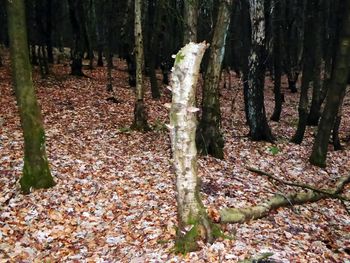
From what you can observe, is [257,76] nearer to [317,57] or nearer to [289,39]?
[317,57]

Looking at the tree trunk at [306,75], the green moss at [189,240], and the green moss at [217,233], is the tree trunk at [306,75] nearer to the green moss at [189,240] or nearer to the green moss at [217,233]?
the green moss at [217,233]

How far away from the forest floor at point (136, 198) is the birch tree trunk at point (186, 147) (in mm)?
312

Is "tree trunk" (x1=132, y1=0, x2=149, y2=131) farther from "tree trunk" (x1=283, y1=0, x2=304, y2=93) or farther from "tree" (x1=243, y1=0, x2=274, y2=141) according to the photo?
"tree trunk" (x1=283, y1=0, x2=304, y2=93)

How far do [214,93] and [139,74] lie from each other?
320cm

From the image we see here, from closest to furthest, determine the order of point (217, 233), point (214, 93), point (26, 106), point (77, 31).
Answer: point (217, 233) → point (26, 106) → point (214, 93) → point (77, 31)

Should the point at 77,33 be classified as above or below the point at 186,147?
above

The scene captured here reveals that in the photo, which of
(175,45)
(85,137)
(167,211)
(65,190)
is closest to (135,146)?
(85,137)

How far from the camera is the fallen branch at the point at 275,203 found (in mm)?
7459

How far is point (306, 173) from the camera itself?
38.2 ft

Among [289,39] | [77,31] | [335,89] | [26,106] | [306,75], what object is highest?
[77,31]

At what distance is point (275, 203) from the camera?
8.59m

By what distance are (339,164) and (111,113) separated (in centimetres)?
900

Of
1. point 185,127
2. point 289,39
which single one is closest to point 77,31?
point 289,39

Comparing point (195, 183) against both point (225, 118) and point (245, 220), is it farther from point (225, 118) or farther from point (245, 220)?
point (225, 118)
